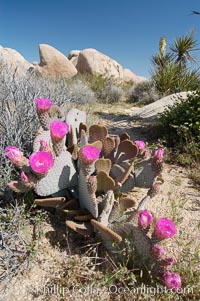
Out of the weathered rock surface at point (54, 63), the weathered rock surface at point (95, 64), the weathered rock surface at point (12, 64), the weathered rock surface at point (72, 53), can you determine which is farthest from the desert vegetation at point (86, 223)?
the weathered rock surface at point (72, 53)

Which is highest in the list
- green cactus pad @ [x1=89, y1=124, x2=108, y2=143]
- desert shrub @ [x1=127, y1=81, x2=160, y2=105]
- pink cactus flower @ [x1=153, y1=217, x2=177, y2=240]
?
desert shrub @ [x1=127, y1=81, x2=160, y2=105]

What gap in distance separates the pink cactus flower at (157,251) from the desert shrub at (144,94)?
770 cm

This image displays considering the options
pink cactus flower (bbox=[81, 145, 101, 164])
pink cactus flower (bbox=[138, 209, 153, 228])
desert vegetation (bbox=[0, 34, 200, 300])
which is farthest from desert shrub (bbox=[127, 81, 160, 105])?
pink cactus flower (bbox=[138, 209, 153, 228])

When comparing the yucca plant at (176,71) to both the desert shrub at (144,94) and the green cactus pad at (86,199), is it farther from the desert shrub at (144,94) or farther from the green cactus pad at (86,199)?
the green cactus pad at (86,199)

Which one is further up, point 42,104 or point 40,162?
point 42,104

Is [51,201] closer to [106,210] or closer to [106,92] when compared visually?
[106,210]

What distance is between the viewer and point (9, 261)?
4.70ft

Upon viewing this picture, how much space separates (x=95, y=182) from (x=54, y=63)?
14.3 metres

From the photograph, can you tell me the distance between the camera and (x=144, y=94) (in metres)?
8.90

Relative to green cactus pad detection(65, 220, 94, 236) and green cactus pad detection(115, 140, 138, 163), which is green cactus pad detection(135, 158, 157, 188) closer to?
green cactus pad detection(115, 140, 138, 163)

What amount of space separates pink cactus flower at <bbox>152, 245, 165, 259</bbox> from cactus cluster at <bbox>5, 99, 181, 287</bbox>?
20 millimetres

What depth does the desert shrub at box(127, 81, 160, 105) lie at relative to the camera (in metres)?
8.59

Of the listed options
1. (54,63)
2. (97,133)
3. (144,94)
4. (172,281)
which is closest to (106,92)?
(144,94)

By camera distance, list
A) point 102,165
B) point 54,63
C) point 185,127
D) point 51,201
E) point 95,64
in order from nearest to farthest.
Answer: point 51,201
point 102,165
point 185,127
point 95,64
point 54,63
